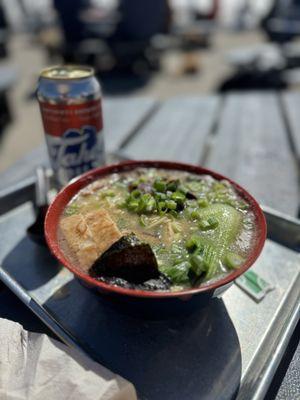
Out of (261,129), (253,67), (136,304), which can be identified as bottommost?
(253,67)

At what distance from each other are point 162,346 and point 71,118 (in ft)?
3.23

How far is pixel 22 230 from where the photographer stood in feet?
5.33

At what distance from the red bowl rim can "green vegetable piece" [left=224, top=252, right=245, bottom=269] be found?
0.03 meters

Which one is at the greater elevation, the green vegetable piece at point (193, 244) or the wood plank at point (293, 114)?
the green vegetable piece at point (193, 244)

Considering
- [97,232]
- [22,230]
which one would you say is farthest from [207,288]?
[22,230]

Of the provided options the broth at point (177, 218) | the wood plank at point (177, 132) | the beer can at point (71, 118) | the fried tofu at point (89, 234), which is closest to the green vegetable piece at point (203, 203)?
the broth at point (177, 218)

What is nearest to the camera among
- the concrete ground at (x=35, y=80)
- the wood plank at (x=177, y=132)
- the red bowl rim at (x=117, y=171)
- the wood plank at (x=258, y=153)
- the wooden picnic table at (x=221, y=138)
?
the red bowl rim at (x=117, y=171)

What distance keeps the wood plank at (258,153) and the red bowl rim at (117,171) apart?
608mm

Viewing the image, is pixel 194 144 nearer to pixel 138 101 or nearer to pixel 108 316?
pixel 138 101

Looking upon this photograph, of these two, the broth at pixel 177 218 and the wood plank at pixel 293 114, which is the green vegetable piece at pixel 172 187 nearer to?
the broth at pixel 177 218

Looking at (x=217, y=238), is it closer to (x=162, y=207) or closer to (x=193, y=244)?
(x=193, y=244)

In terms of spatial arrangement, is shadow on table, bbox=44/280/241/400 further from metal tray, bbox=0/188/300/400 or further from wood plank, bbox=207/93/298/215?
wood plank, bbox=207/93/298/215

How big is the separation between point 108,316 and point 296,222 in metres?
0.87

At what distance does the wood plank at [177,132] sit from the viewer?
2.43 metres
